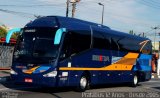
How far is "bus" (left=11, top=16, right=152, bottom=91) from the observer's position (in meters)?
17.5

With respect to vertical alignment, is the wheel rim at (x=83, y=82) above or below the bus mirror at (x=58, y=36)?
below

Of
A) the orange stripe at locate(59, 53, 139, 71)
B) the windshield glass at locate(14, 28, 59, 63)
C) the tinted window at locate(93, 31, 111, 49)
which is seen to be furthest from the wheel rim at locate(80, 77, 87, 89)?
the windshield glass at locate(14, 28, 59, 63)

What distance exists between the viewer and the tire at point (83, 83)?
19.4 metres

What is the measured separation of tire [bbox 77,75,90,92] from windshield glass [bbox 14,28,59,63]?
8.71ft

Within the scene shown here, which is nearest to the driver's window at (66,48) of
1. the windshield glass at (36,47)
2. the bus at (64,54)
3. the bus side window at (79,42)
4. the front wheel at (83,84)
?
the bus at (64,54)

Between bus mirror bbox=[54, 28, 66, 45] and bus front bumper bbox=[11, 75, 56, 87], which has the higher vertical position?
bus mirror bbox=[54, 28, 66, 45]

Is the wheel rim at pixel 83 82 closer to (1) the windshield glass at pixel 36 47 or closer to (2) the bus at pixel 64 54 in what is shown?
(2) the bus at pixel 64 54

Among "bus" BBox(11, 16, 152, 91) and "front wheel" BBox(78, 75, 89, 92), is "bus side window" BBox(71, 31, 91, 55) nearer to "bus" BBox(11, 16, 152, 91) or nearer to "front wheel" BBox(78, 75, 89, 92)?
"bus" BBox(11, 16, 152, 91)

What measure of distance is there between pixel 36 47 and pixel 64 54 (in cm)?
126

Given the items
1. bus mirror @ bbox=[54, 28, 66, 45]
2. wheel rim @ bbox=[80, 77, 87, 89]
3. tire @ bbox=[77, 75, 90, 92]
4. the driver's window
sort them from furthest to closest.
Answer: wheel rim @ bbox=[80, 77, 87, 89] → tire @ bbox=[77, 75, 90, 92] → the driver's window → bus mirror @ bbox=[54, 28, 66, 45]

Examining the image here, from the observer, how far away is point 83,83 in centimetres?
1973

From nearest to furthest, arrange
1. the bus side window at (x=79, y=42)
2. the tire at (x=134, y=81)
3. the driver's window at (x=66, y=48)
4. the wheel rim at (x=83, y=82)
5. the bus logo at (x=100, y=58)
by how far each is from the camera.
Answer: the driver's window at (x=66, y=48), the bus side window at (x=79, y=42), the wheel rim at (x=83, y=82), the bus logo at (x=100, y=58), the tire at (x=134, y=81)

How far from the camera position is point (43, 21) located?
1848 cm

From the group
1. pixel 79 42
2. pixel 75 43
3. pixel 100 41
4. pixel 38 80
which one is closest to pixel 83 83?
pixel 79 42
